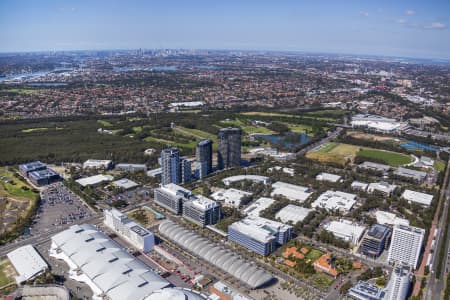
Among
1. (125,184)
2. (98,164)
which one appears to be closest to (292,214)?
(125,184)

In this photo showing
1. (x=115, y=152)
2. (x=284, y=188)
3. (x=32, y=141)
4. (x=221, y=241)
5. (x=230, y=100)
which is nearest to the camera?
(x=221, y=241)

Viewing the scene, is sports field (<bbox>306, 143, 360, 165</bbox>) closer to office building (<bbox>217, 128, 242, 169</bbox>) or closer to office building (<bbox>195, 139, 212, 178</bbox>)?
office building (<bbox>217, 128, 242, 169</bbox>)

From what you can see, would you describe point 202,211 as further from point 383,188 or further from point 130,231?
point 383,188

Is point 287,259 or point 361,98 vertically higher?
point 361,98

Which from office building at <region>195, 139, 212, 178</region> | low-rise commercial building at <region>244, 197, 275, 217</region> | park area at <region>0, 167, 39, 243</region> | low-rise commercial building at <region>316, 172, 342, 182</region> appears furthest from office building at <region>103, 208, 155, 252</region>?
low-rise commercial building at <region>316, 172, 342, 182</region>

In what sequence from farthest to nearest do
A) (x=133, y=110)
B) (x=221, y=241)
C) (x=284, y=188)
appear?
(x=133, y=110) → (x=284, y=188) → (x=221, y=241)

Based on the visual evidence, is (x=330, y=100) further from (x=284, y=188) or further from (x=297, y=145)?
(x=284, y=188)

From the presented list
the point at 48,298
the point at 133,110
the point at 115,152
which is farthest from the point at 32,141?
the point at 48,298
